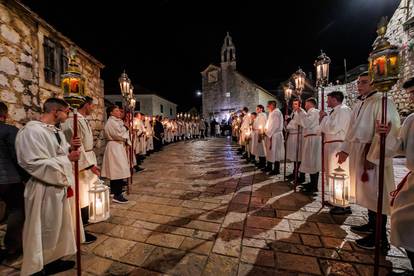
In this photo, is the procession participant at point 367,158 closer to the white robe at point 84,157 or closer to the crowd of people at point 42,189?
the crowd of people at point 42,189

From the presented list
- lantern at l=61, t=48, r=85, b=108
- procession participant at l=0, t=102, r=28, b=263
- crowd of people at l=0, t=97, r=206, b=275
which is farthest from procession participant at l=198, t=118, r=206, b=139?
lantern at l=61, t=48, r=85, b=108

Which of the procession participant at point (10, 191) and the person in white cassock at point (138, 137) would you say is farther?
the person in white cassock at point (138, 137)

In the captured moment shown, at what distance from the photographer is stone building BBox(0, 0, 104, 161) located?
3.54 meters

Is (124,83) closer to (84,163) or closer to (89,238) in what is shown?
(84,163)

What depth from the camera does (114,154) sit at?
433cm

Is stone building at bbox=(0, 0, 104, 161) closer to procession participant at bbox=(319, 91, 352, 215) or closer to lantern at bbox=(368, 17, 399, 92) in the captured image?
lantern at bbox=(368, 17, 399, 92)

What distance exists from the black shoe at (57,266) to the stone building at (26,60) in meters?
2.82

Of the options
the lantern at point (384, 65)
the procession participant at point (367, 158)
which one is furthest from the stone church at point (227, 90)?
the lantern at point (384, 65)

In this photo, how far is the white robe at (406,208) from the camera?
73.7 inches

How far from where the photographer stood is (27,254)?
2.02 m

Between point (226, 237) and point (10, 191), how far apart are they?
302cm

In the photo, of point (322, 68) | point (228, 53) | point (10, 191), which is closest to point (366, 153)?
point (322, 68)

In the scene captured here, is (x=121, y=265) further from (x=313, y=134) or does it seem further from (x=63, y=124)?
(x=313, y=134)

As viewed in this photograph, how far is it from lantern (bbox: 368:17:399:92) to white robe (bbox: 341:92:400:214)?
0.72 meters
